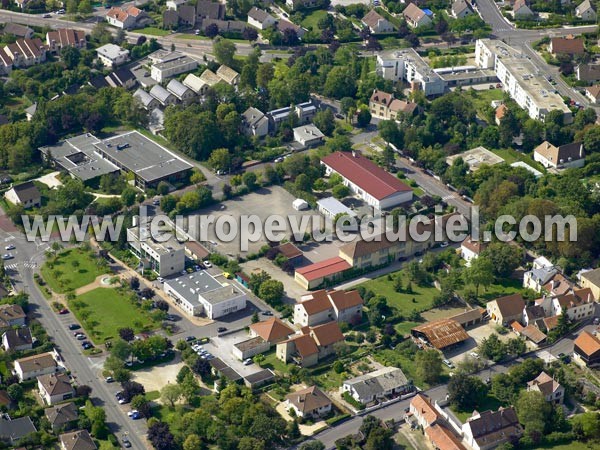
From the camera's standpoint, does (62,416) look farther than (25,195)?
No

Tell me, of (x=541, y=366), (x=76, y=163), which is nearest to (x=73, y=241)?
(x=76, y=163)

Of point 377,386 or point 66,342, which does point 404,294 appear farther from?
point 66,342

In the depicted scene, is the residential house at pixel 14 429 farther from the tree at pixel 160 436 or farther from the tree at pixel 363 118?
the tree at pixel 363 118

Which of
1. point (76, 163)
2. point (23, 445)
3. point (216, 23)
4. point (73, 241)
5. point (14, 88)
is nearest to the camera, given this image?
point (23, 445)

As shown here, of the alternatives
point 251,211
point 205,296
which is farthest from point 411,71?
point 205,296

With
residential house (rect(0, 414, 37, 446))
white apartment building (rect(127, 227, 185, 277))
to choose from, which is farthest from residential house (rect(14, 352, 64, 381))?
white apartment building (rect(127, 227, 185, 277))

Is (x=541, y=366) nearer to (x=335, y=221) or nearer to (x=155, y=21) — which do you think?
(x=335, y=221)
